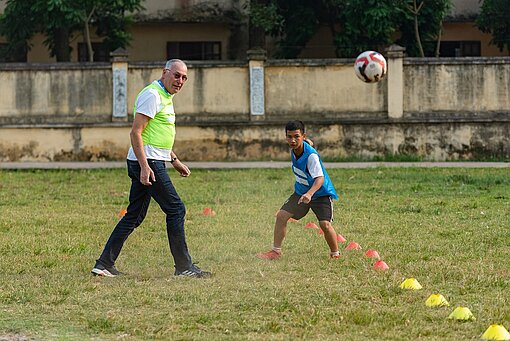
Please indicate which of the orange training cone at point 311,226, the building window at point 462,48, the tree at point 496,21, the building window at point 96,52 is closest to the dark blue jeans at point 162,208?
the orange training cone at point 311,226

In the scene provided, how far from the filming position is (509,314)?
6793mm

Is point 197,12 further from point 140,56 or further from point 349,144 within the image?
point 349,144

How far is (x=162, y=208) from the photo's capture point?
855 cm

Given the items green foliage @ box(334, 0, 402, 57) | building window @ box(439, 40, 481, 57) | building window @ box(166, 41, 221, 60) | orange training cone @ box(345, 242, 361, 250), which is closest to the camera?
orange training cone @ box(345, 242, 361, 250)

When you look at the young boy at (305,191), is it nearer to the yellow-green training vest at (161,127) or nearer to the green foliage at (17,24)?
the yellow-green training vest at (161,127)

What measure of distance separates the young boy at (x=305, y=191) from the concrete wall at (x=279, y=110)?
13919 mm

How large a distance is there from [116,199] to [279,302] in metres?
8.29

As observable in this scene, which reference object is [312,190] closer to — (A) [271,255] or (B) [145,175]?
(A) [271,255]

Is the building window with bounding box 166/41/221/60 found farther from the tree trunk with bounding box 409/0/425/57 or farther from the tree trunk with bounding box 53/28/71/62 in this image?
the tree trunk with bounding box 409/0/425/57

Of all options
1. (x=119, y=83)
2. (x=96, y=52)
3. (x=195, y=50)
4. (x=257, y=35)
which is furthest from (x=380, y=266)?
(x=195, y=50)

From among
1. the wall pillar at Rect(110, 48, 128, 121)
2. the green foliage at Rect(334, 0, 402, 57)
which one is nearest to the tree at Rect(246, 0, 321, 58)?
the green foliage at Rect(334, 0, 402, 57)

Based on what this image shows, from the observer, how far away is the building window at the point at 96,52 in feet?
99.7

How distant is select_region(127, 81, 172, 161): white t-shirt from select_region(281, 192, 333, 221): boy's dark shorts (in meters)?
1.56

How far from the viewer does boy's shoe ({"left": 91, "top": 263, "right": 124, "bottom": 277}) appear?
8.46 meters
